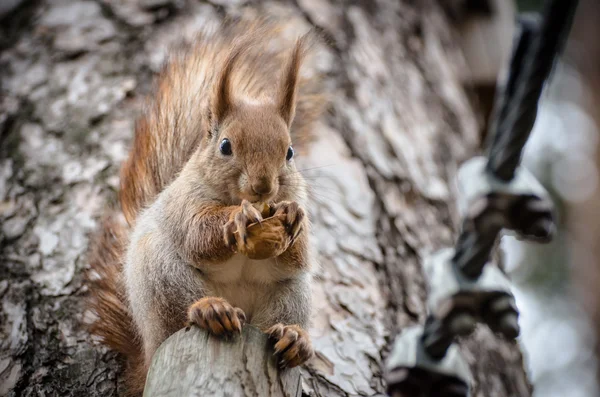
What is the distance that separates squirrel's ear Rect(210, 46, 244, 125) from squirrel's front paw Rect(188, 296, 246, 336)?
22.1 inches

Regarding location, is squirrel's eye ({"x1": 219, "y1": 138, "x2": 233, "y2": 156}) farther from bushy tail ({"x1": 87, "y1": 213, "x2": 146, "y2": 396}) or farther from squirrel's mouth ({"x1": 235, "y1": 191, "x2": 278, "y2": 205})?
bushy tail ({"x1": 87, "y1": 213, "x2": 146, "y2": 396})

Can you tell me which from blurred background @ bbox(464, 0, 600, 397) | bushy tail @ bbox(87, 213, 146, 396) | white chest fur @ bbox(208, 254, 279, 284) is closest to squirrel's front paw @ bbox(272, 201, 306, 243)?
white chest fur @ bbox(208, 254, 279, 284)

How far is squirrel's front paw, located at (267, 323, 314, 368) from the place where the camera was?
1.41 meters

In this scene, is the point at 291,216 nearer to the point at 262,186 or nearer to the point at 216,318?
the point at 262,186

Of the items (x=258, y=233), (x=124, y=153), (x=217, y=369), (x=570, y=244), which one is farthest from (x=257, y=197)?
(x=570, y=244)

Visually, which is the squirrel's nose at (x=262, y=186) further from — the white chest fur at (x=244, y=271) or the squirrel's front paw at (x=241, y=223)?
the white chest fur at (x=244, y=271)

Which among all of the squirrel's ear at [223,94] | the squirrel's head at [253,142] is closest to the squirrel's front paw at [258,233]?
the squirrel's head at [253,142]

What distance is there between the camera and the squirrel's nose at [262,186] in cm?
158

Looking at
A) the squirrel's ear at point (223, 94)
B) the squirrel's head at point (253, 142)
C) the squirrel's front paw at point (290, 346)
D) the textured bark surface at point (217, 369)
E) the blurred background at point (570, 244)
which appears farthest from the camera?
the blurred background at point (570, 244)

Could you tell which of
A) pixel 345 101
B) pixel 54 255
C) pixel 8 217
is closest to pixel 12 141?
pixel 8 217

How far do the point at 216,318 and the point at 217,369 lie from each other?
0.11m

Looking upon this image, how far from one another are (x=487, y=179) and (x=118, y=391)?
1186 mm

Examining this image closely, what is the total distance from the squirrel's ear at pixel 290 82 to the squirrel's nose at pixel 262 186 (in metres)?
0.29

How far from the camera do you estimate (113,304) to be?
184 cm
